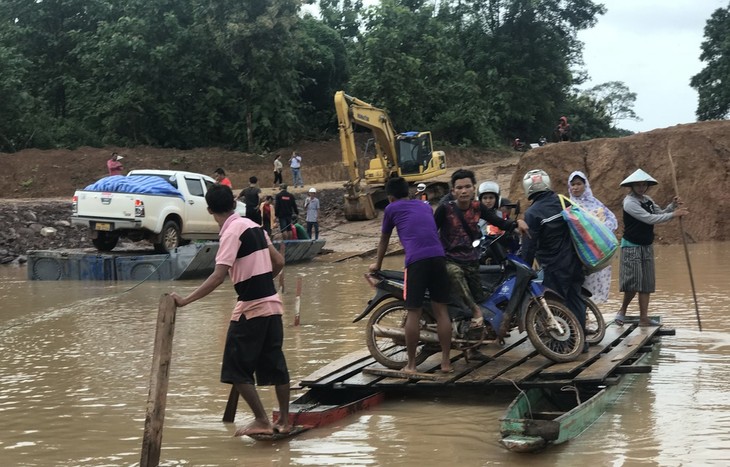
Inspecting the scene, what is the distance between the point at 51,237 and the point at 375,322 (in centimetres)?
2033

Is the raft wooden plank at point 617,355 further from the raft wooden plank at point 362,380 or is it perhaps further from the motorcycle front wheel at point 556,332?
the raft wooden plank at point 362,380

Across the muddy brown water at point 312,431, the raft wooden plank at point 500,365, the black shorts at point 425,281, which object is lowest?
the muddy brown water at point 312,431

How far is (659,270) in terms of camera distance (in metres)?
17.6

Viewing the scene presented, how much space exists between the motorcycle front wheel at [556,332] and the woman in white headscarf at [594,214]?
46.5 inches

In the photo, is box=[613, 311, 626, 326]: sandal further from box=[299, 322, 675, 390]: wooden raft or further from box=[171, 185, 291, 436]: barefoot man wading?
box=[171, 185, 291, 436]: barefoot man wading

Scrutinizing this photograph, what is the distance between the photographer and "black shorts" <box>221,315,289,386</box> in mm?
6031

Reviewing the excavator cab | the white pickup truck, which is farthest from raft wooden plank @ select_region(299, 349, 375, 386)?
the excavator cab

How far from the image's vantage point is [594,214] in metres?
9.09

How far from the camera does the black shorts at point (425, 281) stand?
23.2ft

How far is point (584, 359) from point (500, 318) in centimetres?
78

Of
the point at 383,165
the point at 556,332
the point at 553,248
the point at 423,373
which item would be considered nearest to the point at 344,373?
the point at 423,373

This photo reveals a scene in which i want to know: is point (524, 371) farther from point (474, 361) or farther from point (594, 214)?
point (594, 214)

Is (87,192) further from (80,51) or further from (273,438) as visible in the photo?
(80,51)

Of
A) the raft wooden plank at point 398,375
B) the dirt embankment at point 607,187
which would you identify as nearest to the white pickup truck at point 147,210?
the dirt embankment at point 607,187
